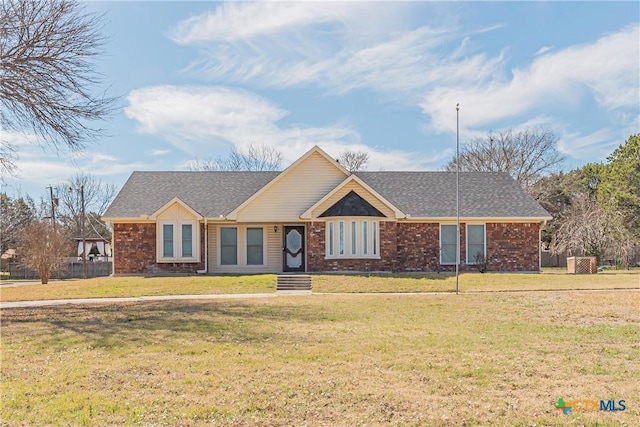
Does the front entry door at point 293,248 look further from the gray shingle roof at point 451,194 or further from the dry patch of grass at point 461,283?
the gray shingle roof at point 451,194

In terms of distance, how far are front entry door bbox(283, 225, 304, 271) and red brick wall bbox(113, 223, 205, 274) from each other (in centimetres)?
378

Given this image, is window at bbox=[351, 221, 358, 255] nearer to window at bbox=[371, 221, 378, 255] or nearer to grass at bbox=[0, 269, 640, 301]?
window at bbox=[371, 221, 378, 255]

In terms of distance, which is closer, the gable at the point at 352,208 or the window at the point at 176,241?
the gable at the point at 352,208

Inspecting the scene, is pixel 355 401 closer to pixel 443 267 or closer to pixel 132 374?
pixel 132 374

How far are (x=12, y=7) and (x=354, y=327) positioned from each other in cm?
1126

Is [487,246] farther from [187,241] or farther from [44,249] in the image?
[44,249]

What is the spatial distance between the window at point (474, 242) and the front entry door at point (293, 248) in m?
7.59

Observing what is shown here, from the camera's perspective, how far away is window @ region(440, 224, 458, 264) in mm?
27303

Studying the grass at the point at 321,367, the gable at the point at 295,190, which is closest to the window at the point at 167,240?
the gable at the point at 295,190

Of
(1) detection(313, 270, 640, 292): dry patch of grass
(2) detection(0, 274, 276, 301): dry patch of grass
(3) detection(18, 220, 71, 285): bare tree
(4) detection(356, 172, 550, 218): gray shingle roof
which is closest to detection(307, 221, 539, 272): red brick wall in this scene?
(4) detection(356, 172, 550, 218): gray shingle roof

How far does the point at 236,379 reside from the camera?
7.79 meters

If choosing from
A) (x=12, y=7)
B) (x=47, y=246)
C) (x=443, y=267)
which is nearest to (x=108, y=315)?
(x=12, y=7)

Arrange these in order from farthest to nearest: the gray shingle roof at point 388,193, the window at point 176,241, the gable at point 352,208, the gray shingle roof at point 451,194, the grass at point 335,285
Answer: the gray shingle roof at point 388,193 → the gray shingle roof at point 451,194 → the window at point 176,241 → the gable at point 352,208 → the grass at point 335,285

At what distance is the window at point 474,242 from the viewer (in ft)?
89.7
